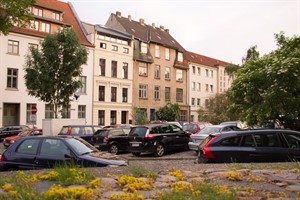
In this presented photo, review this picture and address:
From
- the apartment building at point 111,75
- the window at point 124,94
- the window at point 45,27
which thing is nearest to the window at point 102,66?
the apartment building at point 111,75

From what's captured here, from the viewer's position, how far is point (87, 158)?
9.44 m

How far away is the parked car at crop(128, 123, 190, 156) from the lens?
59.8 feet

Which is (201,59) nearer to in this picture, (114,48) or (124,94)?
(124,94)

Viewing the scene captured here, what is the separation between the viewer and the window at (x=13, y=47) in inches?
1455

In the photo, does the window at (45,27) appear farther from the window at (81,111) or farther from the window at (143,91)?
the window at (143,91)

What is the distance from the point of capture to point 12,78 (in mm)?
37031

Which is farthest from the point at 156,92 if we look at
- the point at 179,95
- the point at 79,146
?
the point at 79,146

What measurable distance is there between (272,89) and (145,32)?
39499mm

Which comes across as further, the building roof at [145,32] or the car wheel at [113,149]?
the building roof at [145,32]

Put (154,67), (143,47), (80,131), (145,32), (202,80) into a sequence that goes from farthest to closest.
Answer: (202,80), (145,32), (154,67), (143,47), (80,131)

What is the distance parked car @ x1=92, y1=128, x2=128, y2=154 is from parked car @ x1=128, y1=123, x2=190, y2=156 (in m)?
1.15

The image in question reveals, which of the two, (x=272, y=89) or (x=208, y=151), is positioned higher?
(x=272, y=89)

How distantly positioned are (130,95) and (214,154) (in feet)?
126

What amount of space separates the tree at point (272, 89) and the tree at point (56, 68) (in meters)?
14.5
